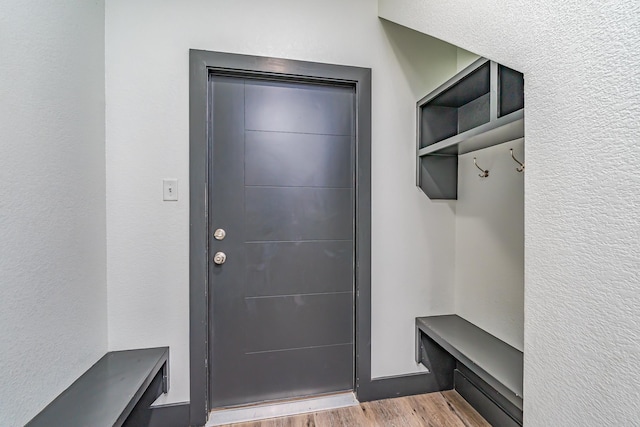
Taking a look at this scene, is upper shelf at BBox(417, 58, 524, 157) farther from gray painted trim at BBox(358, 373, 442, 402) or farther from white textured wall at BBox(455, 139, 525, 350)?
gray painted trim at BBox(358, 373, 442, 402)

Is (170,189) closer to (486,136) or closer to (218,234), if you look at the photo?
(218,234)

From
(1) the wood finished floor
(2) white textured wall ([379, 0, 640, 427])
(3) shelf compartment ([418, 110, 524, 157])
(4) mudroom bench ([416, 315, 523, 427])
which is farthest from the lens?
(1) the wood finished floor

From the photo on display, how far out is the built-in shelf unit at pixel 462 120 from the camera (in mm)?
1157

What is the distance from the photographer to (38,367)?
104cm

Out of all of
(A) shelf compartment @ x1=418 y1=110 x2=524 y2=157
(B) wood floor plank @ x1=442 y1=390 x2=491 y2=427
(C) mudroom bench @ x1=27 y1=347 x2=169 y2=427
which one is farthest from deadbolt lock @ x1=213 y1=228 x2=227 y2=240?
(B) wood floor plank @ x1=442 y1=390 x2=491 y2=427

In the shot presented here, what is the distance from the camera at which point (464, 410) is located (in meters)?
1.70

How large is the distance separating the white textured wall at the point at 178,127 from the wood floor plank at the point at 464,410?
0.39 m

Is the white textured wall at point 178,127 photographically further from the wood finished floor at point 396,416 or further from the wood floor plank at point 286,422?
the wood floor plank at point 286,422

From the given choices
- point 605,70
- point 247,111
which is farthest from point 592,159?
point 247,111

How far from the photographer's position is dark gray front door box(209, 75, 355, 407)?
65.4 inches

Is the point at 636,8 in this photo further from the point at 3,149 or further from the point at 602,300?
the point at 3,149

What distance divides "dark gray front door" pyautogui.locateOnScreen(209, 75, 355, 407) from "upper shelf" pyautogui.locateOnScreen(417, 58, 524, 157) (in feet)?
1.61

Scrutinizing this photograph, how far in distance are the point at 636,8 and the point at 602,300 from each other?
2.25 feet

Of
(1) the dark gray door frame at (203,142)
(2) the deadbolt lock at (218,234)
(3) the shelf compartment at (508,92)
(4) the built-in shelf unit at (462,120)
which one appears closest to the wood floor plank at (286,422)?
(1) the dark gray door frame at (203,142)
